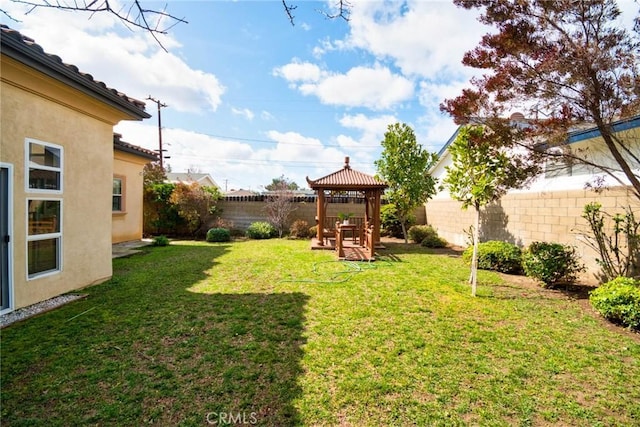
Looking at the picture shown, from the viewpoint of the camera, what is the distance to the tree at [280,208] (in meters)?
14.6

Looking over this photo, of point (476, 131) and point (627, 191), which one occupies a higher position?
point (476, 131)

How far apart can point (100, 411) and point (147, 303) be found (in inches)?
111

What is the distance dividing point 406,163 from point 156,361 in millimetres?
11266

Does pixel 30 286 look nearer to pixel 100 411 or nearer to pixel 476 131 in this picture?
pixel 100 411

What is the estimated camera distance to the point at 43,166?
4.75m

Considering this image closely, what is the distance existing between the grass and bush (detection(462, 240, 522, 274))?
1.76 m

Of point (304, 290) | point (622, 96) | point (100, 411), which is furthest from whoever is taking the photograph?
point (304, 290)

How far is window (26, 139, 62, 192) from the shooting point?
14.8 feet

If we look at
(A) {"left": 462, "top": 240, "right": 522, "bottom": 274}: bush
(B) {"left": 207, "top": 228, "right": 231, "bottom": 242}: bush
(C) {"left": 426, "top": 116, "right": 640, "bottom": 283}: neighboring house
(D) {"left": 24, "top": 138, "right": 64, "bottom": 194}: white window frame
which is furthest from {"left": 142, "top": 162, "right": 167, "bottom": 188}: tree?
(A) {"left": 462, "top": 240, "right": 522, "bottom": 274}: bush

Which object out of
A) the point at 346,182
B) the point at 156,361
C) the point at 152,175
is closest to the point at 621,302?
the point at 156,361

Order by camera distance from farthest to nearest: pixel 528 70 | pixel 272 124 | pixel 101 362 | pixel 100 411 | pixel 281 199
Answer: pixel 272 124 < pixel 281 199 < pixel 528 70 < pixel 101 362 < pixel 100 411

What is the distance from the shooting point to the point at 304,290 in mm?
5980

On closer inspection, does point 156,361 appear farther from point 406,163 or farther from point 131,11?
point 406,163

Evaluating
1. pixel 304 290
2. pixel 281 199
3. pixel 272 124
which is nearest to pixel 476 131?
pixel 304 290
